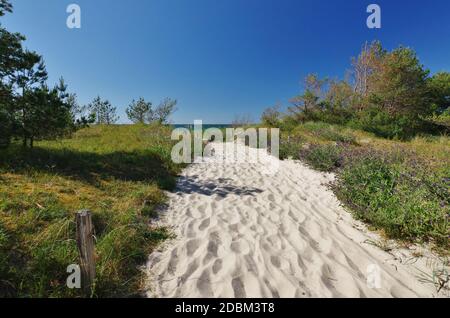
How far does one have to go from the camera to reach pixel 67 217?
3.17m

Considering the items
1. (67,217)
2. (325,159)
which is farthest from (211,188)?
(325,159)

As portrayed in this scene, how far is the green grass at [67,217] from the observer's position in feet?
7.20

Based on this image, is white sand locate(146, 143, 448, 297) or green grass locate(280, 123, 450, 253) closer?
white sand locate(146, 143, 448, 297)

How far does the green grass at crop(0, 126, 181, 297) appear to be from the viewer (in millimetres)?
2195

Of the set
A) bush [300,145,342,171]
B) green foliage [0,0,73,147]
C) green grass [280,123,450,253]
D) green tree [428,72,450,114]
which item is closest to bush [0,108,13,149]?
green foliage [0,0,73,147]

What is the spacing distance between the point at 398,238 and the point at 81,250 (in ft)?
13.7

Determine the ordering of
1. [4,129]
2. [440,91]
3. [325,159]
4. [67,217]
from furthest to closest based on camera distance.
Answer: [440,91] → [325,159] → [4,129] → [67,217]

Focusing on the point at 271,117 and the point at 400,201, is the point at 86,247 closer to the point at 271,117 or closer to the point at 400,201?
the point at 400,201

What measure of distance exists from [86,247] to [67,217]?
156 centimetres

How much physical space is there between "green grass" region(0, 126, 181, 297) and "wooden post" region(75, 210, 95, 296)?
11 centimetres

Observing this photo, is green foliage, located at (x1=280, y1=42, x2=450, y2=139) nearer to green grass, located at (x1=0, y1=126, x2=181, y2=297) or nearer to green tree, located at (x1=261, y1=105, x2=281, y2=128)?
green tree, located at (x1=261, y1=105, x2=281, y2=128)

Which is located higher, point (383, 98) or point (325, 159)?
point (383, 98)
